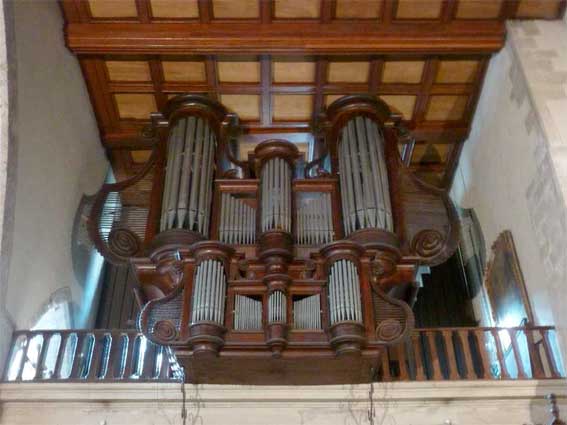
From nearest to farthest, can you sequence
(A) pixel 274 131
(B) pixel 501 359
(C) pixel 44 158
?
(B) pixel 501 359
(C) pixel 44 158
(A) pixel 274 131

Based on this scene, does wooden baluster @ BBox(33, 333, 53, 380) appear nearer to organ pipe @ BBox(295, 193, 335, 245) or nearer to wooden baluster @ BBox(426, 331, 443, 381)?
organ pipe @ BBox(295, 193, 335, 245)

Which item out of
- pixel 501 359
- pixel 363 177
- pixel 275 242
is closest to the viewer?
A: pixel 501 359

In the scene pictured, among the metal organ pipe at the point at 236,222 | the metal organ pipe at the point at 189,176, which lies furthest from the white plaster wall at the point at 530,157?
the metal organ pipe at the point at 189,176

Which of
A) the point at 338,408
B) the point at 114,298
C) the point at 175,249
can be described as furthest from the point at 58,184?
the point at 338,408

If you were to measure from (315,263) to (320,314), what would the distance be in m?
0.64

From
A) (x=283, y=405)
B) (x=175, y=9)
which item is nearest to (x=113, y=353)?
→ (x=283, y=405)

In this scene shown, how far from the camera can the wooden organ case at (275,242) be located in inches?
262

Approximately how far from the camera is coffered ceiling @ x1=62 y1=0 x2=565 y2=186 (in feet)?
28.9

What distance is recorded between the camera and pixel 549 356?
23.4 feet

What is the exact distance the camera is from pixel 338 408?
691cm

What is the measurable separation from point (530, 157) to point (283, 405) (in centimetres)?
391

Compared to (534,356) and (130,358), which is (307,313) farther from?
(534,356)

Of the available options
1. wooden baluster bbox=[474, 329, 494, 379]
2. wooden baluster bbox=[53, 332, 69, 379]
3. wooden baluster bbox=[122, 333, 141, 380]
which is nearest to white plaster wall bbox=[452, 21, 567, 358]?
wooden baluster bbox=[474, 329, 494, 379]

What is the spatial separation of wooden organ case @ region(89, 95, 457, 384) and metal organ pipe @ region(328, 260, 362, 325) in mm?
12
